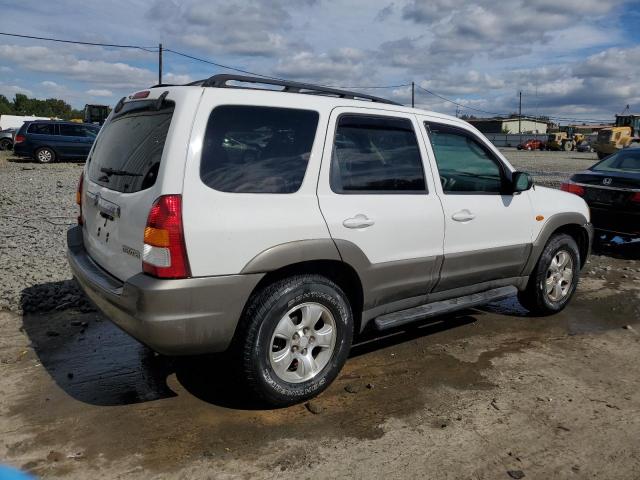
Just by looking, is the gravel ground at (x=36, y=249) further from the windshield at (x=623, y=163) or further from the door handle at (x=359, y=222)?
the windshield at (x=623, y=163)

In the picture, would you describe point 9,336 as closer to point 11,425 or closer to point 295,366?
point 11,425

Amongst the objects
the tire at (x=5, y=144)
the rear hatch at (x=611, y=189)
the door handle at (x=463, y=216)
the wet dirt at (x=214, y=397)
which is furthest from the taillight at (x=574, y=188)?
the tire at (x=5, y=144)

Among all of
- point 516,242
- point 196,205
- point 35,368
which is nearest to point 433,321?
point 516,242

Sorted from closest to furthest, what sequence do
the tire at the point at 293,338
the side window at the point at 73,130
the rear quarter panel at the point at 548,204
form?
1. the tire at the point at 293,338
2. the rear quarter panel at the point at 548,204
3. the side window at the point at 73,130

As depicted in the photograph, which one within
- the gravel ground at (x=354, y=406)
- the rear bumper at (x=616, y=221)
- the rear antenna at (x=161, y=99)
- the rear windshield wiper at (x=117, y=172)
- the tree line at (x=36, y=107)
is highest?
the tree line at (x=36, y=107)

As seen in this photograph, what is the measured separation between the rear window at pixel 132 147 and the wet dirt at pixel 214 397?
3.99 feet

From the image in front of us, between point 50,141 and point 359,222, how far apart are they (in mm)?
21277

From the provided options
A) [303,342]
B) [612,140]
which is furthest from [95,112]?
[303,342]

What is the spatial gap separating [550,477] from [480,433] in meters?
0.49

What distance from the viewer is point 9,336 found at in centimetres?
462

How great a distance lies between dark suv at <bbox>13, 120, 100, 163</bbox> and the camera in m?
21.5

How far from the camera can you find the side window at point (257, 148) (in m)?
3.15

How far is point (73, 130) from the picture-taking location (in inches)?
869

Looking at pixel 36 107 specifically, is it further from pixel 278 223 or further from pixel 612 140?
pixel 278 223
